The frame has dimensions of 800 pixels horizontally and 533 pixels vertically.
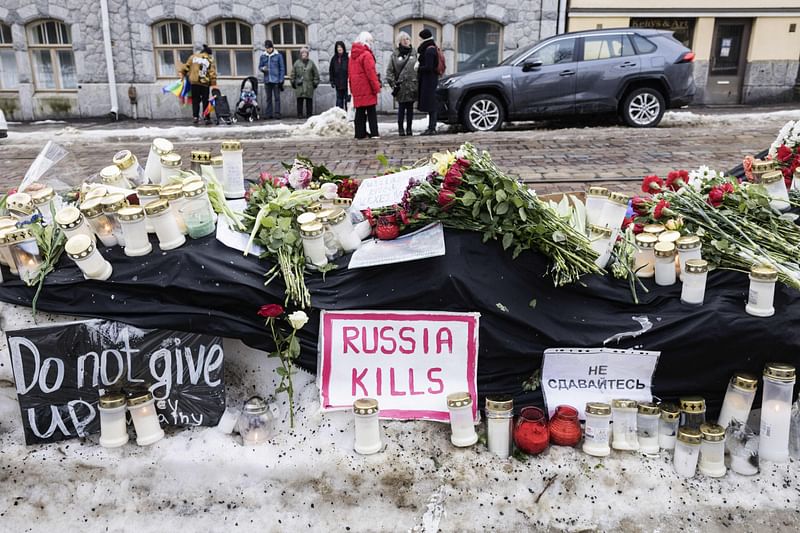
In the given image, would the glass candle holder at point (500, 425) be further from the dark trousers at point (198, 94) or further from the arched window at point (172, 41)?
the arched window at point (172, 41)

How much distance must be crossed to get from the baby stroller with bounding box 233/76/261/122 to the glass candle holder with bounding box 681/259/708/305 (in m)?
15.2

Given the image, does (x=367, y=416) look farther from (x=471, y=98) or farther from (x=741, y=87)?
(x=741, y=87)

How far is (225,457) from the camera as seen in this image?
321 centimetres

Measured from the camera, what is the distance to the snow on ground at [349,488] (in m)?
2.91

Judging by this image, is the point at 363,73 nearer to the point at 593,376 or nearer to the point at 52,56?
the point at 593,376

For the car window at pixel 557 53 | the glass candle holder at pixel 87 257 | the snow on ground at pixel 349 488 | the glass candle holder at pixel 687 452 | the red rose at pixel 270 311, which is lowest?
the snow on ground at pixel 349 488

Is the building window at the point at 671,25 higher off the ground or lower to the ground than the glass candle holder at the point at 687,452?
higher

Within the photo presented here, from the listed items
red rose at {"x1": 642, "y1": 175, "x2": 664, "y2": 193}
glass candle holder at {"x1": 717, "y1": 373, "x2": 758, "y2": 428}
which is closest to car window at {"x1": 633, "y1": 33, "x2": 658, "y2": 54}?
red rose at {"x1": 642, "y1": 175, "x2": 664, "y2": 193}

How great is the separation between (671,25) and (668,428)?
17868 mm

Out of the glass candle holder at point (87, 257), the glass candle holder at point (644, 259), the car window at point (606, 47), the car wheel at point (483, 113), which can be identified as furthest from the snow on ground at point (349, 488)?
the car window at point (606, 47)

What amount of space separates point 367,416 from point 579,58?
36.1ft

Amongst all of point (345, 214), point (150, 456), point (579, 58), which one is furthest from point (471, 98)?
point (150, 456)

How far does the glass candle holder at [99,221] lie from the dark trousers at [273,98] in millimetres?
14760

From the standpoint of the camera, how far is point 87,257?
3176 millimetres
